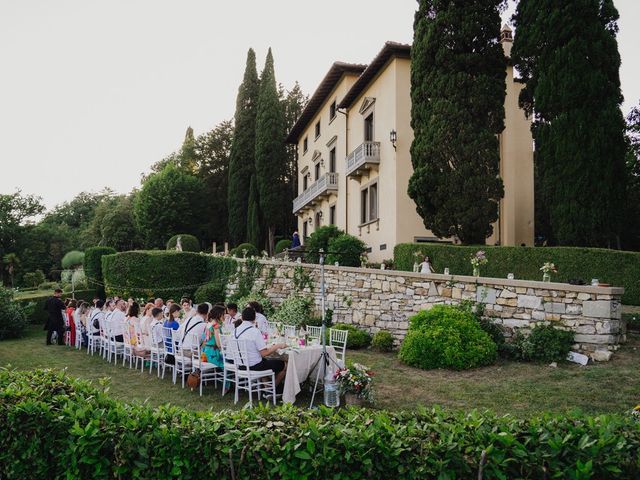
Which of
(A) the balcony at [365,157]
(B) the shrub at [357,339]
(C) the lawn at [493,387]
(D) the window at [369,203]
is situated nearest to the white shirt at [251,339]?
(C) the lawn at [493,387]

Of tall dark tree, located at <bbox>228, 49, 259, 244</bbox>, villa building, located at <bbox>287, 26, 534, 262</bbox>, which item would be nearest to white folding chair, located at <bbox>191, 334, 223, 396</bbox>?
villa building, located at <bbox>287, 26, 534, 262</bbox>

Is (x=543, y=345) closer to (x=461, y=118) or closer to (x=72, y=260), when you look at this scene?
(x=461, y=118)

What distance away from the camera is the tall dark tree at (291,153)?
127ft

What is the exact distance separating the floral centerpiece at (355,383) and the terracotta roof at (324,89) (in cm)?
2007

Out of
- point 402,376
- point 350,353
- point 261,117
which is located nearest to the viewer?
point 402,376

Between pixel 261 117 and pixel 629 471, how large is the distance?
32.5 meters

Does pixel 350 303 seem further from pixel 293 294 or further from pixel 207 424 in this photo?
pixel 207 424

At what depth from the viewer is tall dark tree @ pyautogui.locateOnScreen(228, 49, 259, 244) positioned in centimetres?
3625

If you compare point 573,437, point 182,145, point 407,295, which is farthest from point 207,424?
point 182,145

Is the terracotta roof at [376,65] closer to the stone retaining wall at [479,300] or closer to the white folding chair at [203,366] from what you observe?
the stone retaining wall at [479,300]

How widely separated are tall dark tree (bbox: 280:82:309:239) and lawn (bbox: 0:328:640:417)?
27.9m

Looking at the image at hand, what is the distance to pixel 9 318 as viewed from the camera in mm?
18109

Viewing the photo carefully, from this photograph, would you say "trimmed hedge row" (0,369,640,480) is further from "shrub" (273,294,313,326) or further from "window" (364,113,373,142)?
"window" (364,113,373,142)

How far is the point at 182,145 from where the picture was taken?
173 ft
